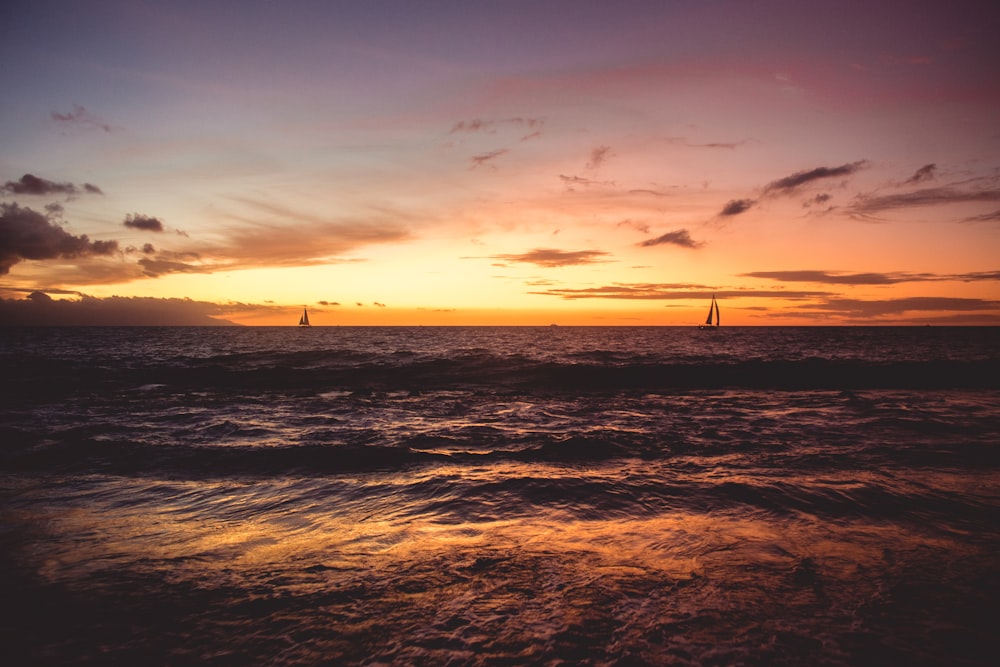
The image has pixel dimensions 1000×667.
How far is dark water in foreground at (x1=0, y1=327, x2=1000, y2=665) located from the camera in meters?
4.23

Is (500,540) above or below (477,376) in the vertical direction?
above

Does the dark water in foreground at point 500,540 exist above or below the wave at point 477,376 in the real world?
above

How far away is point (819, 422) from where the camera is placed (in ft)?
52.4

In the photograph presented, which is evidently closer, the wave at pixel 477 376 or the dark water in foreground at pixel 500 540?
the dark water in foreground at pixel 500 540

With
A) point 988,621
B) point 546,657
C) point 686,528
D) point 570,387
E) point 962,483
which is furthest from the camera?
point 570,387

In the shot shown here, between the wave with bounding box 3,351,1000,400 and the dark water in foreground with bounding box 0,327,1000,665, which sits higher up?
the dark water in foreground with bounding box 0,327,1000,665

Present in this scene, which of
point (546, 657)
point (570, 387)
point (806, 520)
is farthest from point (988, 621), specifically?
point (570, 387)

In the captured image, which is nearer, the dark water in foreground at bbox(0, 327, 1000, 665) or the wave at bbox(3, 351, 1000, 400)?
the dark water in foreground at bbox(0, 327, 1000, 665)

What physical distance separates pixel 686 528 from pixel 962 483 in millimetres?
6555

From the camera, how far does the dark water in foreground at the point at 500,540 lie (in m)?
4.23

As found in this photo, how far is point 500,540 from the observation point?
652 centimetres

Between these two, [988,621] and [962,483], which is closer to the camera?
[988,621]

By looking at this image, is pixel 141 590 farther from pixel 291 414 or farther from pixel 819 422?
pixel 819 422

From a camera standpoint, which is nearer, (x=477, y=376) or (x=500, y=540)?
(x=500, y=540)
